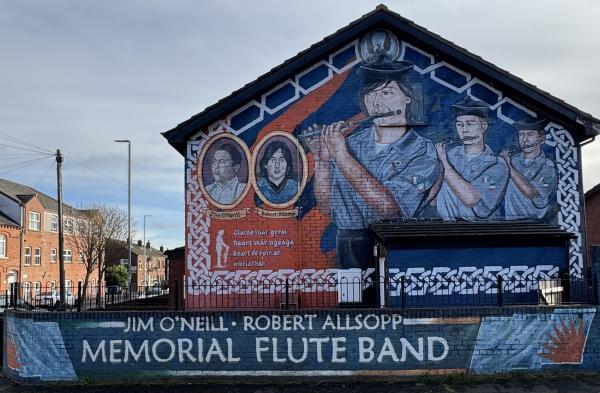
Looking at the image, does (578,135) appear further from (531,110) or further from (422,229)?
(422,229)

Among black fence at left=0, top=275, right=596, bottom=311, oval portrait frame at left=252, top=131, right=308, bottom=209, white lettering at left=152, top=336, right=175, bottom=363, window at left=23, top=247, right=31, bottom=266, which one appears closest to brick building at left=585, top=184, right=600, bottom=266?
black fence at left=0, top=275, right=596, bottom=311

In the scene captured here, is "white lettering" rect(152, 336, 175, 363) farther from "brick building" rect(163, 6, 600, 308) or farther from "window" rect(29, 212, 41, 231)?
"window" rect(29, 212, 41, 231)

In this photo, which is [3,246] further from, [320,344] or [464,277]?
[464,277]

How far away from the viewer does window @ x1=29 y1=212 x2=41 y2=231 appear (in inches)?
1688

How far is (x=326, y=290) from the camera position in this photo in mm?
12930

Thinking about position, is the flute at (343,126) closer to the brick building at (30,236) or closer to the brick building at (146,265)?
the brick building at (30,236)

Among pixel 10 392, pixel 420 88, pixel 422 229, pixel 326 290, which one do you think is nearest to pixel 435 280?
pixel 422 229

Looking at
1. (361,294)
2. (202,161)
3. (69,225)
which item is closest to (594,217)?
(361,294)

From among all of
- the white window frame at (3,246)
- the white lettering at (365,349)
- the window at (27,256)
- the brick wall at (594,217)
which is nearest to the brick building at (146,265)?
the window at (27,256)

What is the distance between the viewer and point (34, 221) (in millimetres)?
43688

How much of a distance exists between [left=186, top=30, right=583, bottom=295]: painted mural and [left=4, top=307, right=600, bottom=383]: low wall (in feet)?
9.63

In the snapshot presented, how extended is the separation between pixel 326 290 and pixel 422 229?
279 cm

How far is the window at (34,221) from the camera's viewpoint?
42875mm

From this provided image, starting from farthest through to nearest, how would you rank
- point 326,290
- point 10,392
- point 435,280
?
point 326,290
point 435,280
point 10,392
